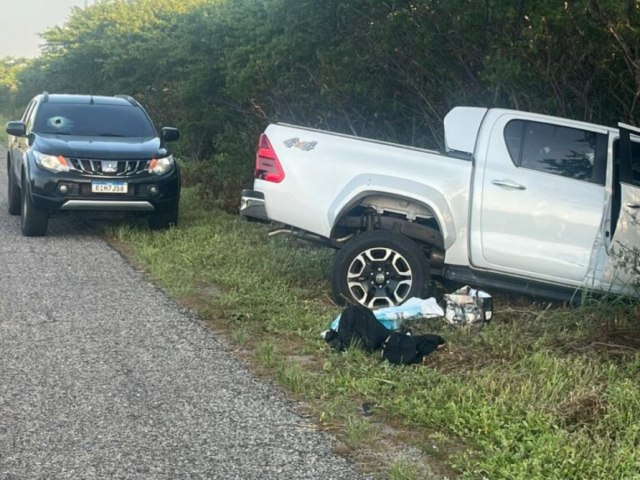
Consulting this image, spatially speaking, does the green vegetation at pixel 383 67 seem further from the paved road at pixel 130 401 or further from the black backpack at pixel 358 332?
the paved road at pixel 130 401

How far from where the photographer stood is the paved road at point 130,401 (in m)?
4.51

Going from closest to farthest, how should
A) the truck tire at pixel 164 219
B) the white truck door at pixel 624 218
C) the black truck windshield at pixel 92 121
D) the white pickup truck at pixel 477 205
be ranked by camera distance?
the white truck door at pixel 624 218 < the white pickup truck at pixel 477 205 < the truck tire at pixel 164 219 < the black truck windshield at pixel 92 121

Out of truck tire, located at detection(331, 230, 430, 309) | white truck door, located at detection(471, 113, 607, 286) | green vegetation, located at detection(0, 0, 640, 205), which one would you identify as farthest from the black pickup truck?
white truck door, located at detection(471, 113, 607, 286)

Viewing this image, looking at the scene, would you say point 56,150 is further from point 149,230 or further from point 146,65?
point 146,65

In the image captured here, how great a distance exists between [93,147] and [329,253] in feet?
11.1

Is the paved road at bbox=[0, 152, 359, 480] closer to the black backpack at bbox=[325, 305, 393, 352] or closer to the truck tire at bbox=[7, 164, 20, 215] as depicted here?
the black backpack at bbox=[325, 305, 393, 352]

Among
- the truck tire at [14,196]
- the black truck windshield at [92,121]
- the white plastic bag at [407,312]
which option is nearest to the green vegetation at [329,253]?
the white plastic bag at [407,312]

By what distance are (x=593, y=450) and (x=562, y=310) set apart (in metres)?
2.99

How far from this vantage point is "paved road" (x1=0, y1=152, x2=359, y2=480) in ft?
14.8

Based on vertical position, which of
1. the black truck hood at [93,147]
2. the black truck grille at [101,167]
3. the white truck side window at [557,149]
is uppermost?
the white truck side window at [557,149]

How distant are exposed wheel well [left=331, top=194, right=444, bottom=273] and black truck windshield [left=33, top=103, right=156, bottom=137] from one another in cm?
533

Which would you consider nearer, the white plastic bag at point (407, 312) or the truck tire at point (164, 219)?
the white plastic bag at point (407, 312)

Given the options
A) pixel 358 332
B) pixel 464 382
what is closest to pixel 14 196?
pixel 358 332

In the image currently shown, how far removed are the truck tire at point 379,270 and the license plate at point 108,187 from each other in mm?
4164
